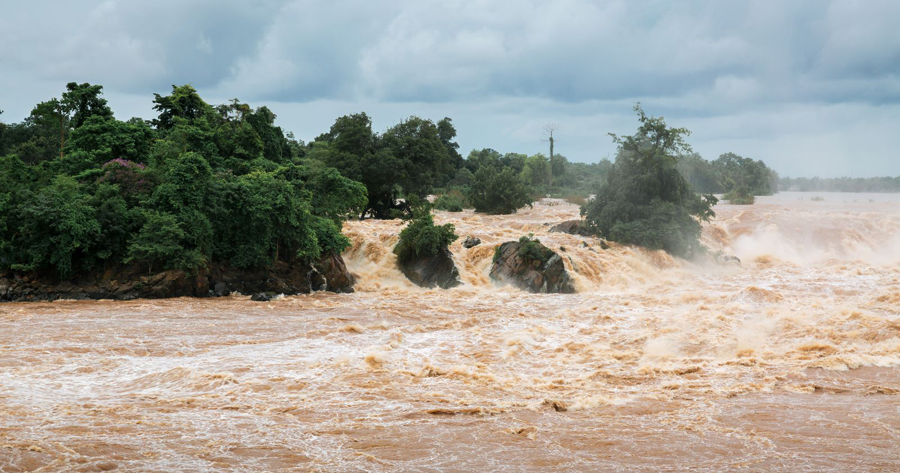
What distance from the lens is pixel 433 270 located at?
21.9 m

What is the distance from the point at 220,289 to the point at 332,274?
11.0 feet

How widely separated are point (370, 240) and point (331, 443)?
16.6 meters

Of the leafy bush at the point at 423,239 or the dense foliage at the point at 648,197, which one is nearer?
the leafy bush at the point at 423,239

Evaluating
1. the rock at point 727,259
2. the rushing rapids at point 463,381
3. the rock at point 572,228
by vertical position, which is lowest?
the rushing rapids at point 463,381

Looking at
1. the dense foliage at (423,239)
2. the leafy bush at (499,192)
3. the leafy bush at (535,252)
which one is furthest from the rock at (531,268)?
the leafy bush at (499,192)

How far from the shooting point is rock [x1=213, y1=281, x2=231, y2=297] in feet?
62.8

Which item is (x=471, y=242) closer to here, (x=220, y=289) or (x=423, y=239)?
(x=423, y=239)

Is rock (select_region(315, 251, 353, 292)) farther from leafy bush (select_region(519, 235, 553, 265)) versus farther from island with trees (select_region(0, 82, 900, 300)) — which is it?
leafy bush (select_region(519, 235, 553, 265))

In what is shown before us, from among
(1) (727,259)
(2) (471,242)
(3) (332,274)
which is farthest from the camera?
(1) (727,259)

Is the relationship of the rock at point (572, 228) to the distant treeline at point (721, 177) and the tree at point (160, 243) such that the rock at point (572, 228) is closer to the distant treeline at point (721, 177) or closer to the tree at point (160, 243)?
the tree at point (160, 243)

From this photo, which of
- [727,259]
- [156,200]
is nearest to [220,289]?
[156,200]

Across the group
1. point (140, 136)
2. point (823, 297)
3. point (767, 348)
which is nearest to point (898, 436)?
point (767, 348)

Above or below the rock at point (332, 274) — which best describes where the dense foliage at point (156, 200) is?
above

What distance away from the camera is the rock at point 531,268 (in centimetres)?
2078
